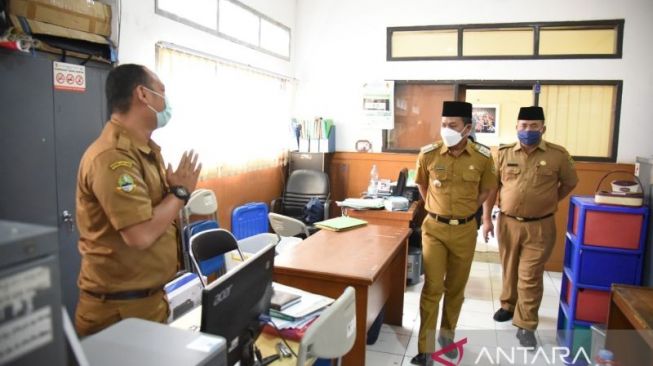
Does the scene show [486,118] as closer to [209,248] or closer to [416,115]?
[416,115]

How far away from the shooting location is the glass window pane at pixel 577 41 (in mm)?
4816

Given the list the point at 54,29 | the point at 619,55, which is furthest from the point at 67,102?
the point at 619,55

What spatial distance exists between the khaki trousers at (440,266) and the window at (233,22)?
253cm

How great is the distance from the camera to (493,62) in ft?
16.7

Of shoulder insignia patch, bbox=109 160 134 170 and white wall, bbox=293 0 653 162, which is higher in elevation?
white wall, bbox=293 0 653 162

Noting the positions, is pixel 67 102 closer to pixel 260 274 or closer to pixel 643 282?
pixel 260 274

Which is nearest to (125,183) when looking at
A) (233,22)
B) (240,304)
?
(240,304)

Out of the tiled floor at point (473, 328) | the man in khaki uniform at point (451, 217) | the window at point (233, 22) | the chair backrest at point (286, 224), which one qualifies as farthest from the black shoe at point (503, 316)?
the window at point (233, 22)

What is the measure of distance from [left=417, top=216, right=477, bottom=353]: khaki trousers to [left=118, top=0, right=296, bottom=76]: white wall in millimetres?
2354

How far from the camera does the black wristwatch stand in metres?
1.61

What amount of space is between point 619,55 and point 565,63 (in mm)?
→ 512

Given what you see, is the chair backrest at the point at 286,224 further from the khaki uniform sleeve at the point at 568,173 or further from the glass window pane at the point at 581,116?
the glass window pane at the point at 581,116

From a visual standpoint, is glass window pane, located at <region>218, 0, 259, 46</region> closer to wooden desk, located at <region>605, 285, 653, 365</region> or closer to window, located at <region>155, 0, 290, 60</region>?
window, located at <region>155, 0, 290, 60</region>

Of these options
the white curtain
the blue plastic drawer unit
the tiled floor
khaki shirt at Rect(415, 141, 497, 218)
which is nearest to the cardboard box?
the white curtain
